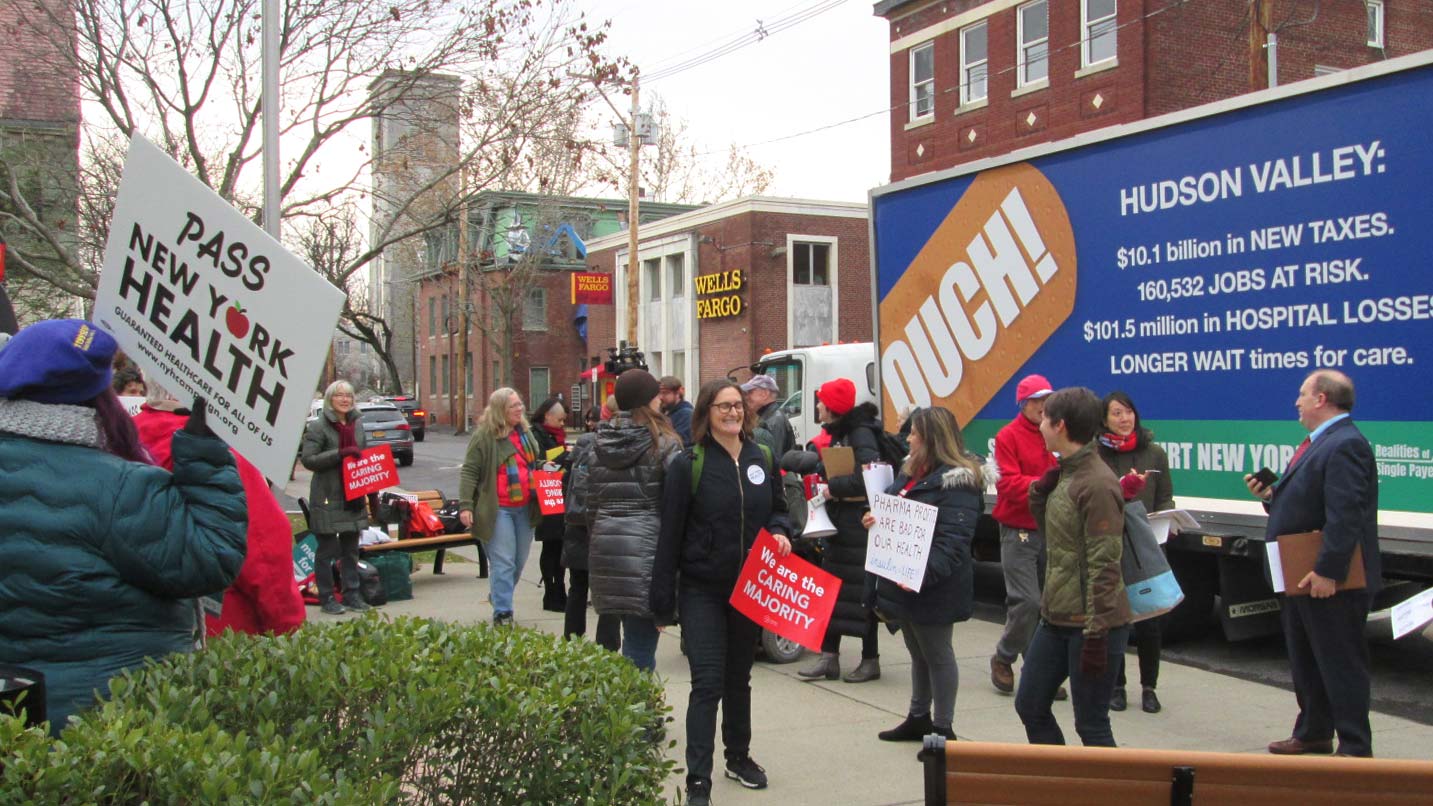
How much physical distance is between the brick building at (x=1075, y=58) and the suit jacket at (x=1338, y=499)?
65.8ft

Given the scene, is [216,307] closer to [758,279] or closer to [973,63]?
[973,63]

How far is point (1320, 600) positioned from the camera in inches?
215

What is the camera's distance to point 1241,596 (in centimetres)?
811

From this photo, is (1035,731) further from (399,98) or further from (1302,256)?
(399,98)

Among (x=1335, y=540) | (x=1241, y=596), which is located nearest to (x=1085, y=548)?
(x=1335, y=540)

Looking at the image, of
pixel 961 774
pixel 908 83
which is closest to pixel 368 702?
pixel 961 774

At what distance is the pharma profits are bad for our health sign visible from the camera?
3.44 metres

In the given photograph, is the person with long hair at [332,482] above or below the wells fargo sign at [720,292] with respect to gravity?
below

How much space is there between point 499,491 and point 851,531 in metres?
2.84

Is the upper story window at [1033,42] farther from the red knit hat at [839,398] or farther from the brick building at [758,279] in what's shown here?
the red knit hat at [839,398]

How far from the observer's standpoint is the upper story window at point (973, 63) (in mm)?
28438

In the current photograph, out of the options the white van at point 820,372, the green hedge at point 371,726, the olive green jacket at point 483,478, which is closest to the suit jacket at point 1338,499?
the green hedge at point 371,726

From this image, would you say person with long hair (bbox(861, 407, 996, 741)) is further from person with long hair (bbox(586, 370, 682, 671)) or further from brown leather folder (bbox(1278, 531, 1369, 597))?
brown leather folder (bbox(1278, 531, 1369, 597))

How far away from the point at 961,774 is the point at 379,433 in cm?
3015
